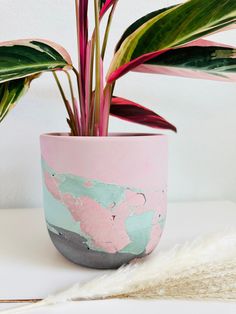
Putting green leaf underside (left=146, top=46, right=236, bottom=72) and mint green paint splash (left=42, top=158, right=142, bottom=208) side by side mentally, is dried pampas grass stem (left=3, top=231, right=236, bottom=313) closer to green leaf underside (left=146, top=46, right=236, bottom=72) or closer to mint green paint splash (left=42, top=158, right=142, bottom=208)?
mint green paint splash (left=42, top=158, right=142, bottom=208)

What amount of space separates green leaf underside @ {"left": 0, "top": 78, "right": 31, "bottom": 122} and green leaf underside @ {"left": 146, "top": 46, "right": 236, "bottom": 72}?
137 millimetres

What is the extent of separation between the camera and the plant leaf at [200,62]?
344 millimetres

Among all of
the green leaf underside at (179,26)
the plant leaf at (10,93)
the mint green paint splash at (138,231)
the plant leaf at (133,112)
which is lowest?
the mint green paint splash at (138,231)

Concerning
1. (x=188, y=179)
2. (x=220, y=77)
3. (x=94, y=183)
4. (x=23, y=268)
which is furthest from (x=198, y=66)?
(x=188, y=179)

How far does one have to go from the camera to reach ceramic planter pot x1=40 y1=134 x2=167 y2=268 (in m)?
0.33

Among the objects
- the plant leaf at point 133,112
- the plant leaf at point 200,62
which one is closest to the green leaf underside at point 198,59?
the plant leaf at point 200,62

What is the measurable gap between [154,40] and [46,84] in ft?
1.17

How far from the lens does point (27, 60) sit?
12.3 inches

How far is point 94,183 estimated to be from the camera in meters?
0.33

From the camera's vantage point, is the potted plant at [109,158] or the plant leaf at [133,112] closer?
the potted plant at [109,158]

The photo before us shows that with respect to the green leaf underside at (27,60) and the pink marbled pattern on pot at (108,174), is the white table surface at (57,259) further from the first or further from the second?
the green leaf underside at (27,60)

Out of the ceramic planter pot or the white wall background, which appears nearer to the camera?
the ceramic planter pot

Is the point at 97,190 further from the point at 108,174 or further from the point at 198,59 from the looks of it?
the point at 198,59

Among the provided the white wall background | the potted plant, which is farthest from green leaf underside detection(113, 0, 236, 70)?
the white wall background
